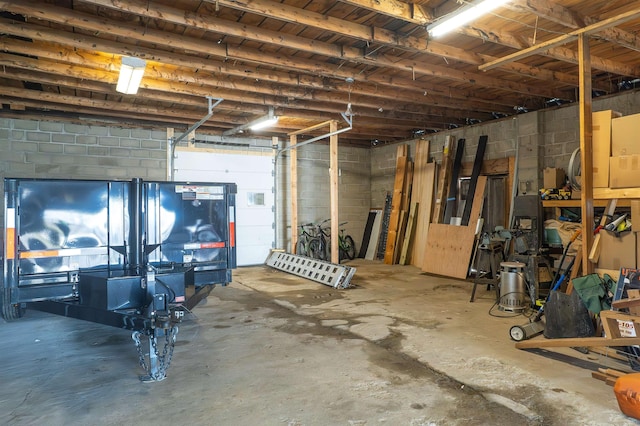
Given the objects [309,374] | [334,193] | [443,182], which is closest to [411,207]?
[443,182]

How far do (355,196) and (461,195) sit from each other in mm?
3033

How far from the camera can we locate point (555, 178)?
6.18 metres

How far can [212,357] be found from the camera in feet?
11.7

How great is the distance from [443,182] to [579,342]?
5721 mm

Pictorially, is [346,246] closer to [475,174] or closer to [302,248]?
[302,248]

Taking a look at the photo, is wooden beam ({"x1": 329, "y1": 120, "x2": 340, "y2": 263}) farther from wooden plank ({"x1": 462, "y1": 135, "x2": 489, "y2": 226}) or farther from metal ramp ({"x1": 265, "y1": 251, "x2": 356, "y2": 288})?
wooden plank ({"x1": 462, "y1": 135, "x2": 489, "y2": 226})

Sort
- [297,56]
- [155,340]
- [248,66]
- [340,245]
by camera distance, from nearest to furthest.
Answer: [155,340] → [297,56] → [248,66] → [340,245]

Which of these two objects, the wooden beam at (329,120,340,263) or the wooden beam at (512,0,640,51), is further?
the wooden beam at (329,120,340,263)

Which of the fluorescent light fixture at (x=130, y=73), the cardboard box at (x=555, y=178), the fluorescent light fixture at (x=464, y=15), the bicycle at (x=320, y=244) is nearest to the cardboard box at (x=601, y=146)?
the fluorescent light fixture at (x=464, y=15)

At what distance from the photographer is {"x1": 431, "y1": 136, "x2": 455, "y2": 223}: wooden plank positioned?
8.61 meters

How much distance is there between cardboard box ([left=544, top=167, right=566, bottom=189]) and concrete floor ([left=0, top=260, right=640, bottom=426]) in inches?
97.5

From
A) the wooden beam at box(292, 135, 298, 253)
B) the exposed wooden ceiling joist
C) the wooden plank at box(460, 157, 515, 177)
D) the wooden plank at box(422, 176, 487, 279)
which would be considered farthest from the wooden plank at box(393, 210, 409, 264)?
the exposed wooden ceiling joist

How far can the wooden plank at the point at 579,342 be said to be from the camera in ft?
9.59

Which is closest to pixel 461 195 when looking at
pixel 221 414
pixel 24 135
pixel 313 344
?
pixel 313 344
